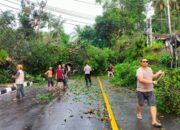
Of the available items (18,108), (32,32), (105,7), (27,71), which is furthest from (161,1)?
(18,108)

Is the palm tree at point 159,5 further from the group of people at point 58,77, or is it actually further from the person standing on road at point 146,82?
the person standing on road at point 146,82

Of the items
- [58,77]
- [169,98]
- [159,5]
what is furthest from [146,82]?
[159,5]

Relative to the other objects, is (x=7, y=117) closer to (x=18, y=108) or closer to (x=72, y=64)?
(x=18, y=108)

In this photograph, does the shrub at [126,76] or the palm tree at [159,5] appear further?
the palm tree at [159,5]

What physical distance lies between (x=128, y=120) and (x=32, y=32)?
41.3 m

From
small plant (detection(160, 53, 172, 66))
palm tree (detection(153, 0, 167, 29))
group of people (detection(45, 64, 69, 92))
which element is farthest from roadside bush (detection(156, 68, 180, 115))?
palm tree (detection(153, 0, 167, 29))

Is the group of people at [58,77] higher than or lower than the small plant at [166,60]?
lower

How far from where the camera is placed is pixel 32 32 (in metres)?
51.3

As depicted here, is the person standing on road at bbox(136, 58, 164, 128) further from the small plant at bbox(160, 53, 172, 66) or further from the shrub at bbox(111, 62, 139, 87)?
the small plant at bbox(160, 53, 172, 66)

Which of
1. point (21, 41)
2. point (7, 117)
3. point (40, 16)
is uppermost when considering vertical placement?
point (40, 16)

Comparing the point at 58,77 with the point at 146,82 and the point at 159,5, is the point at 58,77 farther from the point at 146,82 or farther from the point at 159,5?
the point at 159,5

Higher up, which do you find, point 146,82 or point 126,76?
point 146,82

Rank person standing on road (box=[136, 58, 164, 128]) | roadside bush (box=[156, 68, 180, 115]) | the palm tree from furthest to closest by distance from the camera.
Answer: the palm tree → roadside bush (box=[156, 68, 180, 115]) → person standing on road (box=[136, 58, 164, 128])

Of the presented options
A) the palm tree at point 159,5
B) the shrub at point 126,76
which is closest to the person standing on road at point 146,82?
the shrub at point 126,76
